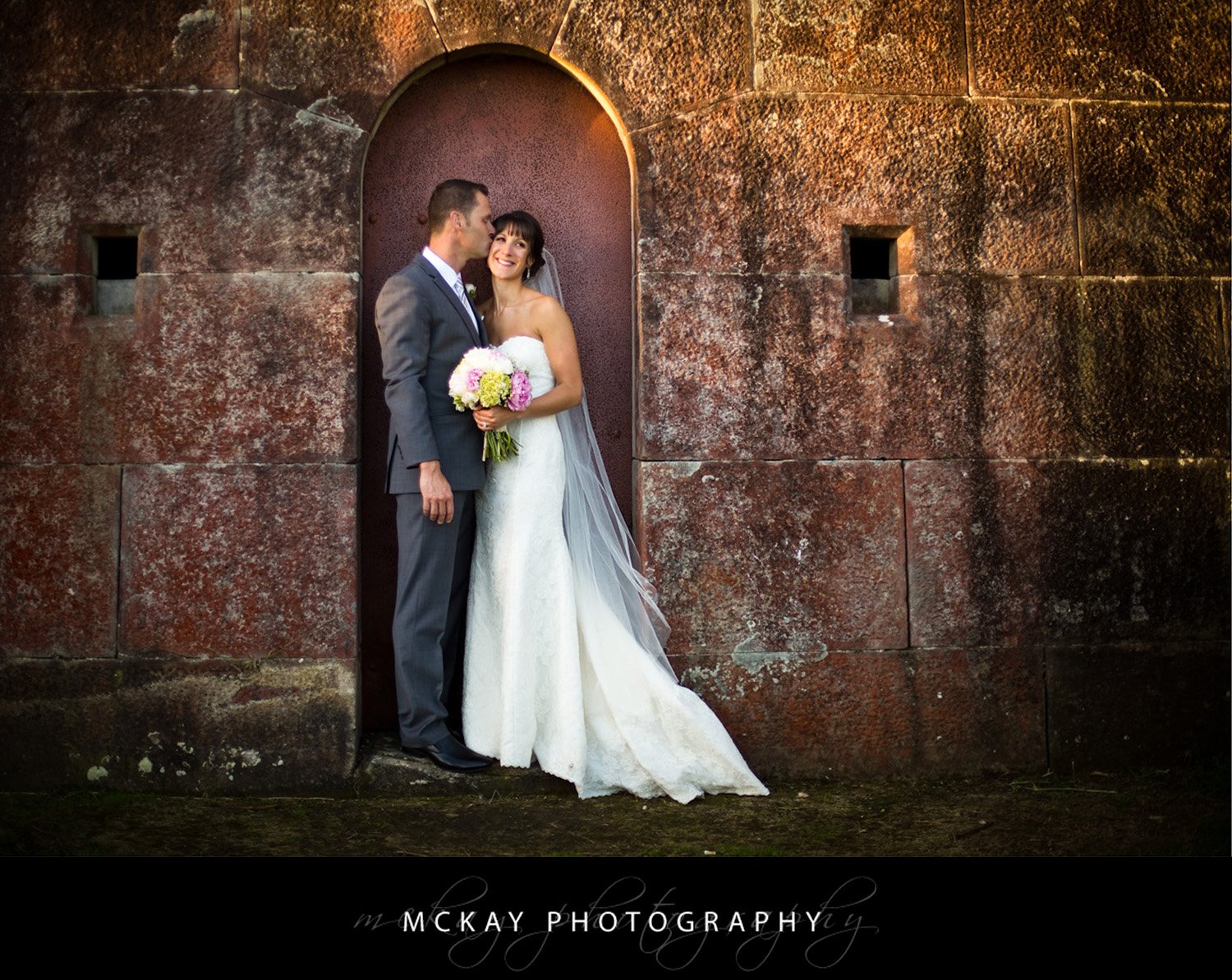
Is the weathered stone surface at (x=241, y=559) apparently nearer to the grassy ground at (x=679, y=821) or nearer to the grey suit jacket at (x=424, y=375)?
the grey suit jacket at (x=424, y=375)

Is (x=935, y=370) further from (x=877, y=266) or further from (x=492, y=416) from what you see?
(x=492, y=416)

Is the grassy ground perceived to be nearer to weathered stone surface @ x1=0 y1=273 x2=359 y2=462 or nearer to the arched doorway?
the arched doorway

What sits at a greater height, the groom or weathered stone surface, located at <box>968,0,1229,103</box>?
weathered stone surface, located at <box>968,0,1229,103</box>

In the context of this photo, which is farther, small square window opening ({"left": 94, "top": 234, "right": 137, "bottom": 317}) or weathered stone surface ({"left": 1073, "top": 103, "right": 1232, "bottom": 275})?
weathered stone surface ({"left": 1073, "top": 103, "right": 1232, "bottom": 275})

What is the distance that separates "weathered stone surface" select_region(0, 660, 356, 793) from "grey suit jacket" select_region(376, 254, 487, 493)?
3.14ft

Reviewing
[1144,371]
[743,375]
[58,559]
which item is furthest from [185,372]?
[1144,371]

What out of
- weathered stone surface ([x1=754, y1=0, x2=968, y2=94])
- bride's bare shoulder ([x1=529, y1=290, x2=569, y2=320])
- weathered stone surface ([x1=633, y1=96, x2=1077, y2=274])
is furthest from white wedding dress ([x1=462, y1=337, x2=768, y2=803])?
weathered stone surface ([x1=754, y1=0, x2=968, y2=94])

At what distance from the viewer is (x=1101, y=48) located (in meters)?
4.67

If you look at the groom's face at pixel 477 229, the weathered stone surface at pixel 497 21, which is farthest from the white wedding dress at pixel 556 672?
the weathered stone surface at pixel 497 21

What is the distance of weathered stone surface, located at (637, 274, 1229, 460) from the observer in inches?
178

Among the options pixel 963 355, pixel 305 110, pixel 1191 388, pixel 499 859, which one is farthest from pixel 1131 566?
pixel 305 110

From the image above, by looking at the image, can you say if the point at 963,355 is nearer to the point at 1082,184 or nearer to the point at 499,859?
the point at 1082,184

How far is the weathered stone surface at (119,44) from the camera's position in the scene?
441 centimetres

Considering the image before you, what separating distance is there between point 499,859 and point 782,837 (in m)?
1.11
